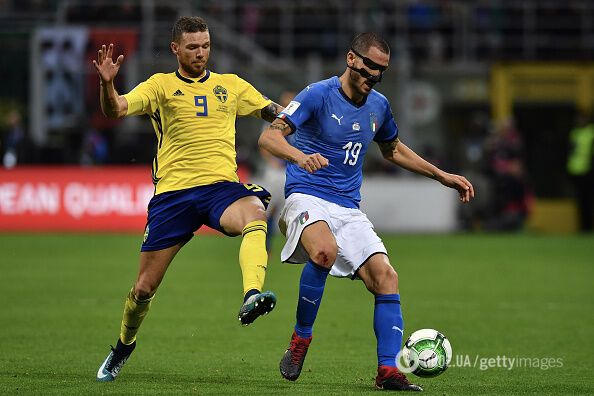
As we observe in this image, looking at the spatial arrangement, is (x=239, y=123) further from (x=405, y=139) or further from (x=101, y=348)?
(x=101, y=348)

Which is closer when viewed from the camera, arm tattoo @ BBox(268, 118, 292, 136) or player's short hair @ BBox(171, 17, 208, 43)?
arm tattoo @ BBox(268, 118, 292, 136)

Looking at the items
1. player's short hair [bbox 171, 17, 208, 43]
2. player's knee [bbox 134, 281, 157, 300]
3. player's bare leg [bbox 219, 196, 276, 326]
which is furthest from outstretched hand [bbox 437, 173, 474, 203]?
player's knee [bbox 134, 281, 157, 300]

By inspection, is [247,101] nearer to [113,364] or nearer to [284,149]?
[284,149]

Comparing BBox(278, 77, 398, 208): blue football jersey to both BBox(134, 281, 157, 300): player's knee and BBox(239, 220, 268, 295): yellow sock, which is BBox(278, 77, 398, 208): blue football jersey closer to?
BBox(239, 220, 268, 295): yellow sock

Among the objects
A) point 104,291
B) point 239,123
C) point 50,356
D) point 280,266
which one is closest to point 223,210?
point 50,356

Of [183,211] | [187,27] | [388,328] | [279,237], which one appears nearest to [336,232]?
[388,328]

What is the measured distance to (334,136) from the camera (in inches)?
321

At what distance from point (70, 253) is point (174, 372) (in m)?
11.4

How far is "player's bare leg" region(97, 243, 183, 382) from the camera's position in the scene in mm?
8094

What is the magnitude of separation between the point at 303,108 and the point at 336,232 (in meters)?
0.82

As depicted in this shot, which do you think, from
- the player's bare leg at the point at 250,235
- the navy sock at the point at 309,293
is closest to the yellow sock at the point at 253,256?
the player's bare leg at the point at 250,235

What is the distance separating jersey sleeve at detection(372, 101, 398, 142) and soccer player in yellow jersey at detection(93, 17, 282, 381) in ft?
2.93

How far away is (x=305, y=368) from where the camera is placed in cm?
888

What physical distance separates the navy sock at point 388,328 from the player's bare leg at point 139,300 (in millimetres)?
1380
